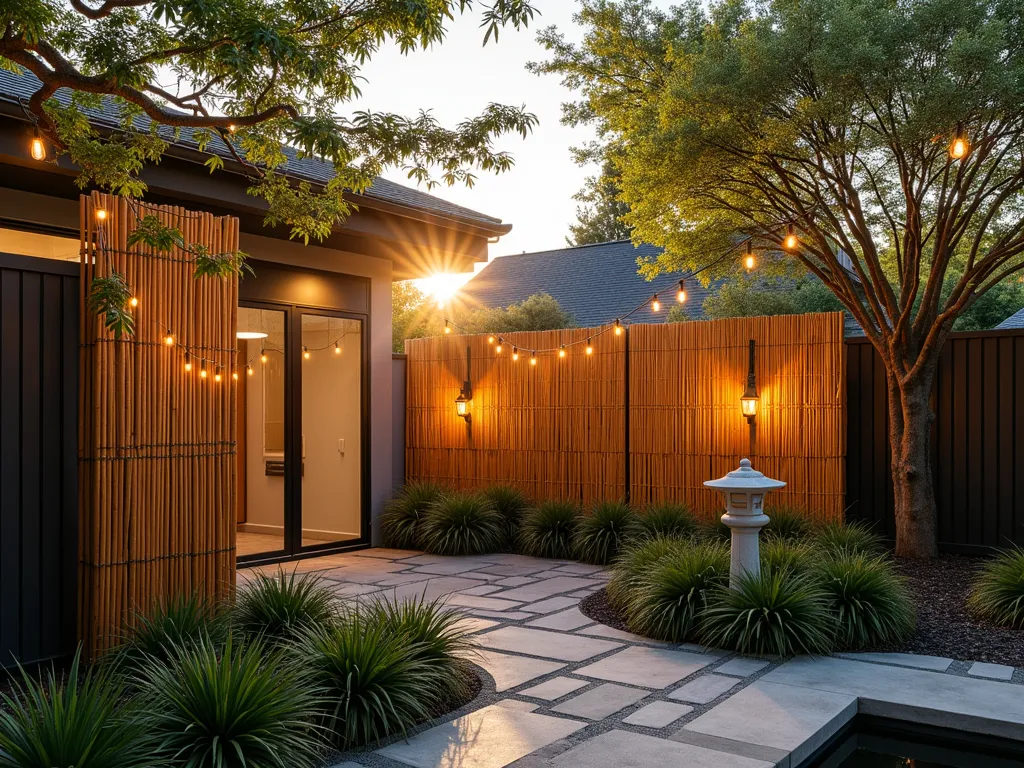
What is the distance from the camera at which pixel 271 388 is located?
9070 millimetres

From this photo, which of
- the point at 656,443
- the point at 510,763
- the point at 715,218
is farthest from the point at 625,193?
the point at 510,763

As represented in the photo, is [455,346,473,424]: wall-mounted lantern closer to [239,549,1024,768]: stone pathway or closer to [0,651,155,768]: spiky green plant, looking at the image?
[239,549,1024,768]: stone pathway

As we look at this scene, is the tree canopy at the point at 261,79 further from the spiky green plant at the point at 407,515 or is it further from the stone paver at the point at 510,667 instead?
the spiky green plant at the point at 407,515

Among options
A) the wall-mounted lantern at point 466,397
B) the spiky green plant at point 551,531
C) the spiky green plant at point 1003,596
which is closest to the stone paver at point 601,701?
the spiky green plant at point 1003,596

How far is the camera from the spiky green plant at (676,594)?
527cm

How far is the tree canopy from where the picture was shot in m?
3.87

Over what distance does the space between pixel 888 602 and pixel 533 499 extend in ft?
15.6

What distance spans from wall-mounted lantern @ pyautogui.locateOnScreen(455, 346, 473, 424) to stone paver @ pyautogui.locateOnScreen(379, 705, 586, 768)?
6103mm

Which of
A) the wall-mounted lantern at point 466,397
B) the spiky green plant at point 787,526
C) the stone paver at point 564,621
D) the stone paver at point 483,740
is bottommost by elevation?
the stone paver at point 564,621

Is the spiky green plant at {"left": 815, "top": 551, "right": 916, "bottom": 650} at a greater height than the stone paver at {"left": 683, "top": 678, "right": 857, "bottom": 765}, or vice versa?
the spiky green plant at {"left": 815, "top": 551, "right": 916, "bottom": 650}

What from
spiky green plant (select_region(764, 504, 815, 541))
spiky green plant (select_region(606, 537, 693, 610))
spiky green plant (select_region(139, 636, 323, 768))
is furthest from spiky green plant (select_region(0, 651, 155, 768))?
spiky green plant (select_region(764, 504, 815, 541))

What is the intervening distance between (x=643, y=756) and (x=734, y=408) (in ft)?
17.5

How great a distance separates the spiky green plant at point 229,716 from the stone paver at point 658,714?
1361 millimetres

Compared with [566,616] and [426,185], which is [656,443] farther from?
[426,185]
